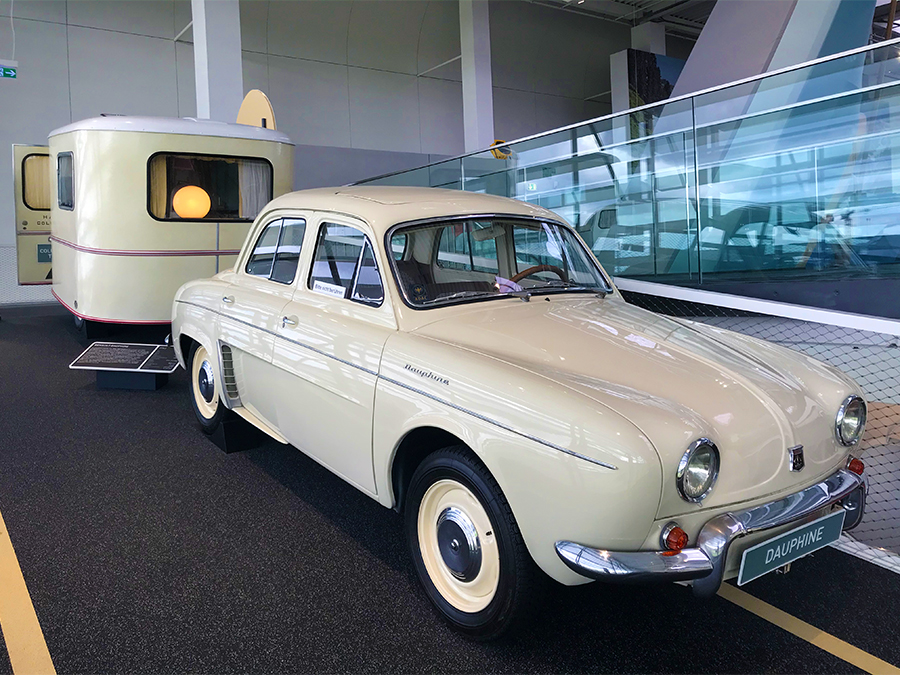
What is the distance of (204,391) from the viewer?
472 centimetres

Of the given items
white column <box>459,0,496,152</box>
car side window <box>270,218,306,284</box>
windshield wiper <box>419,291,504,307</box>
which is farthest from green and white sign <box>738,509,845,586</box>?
white column <box>459,0,496,152</box>

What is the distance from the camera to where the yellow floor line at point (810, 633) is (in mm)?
2377

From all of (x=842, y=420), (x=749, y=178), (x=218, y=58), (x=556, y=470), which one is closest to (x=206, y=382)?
(x=556, y=470)

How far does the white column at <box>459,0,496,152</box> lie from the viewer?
46.6 ft

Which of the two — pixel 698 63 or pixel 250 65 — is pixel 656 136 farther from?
pixel 250 65

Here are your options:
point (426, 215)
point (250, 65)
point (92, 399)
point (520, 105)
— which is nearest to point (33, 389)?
point (92, 399)

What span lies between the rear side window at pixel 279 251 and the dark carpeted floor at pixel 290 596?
1243mm

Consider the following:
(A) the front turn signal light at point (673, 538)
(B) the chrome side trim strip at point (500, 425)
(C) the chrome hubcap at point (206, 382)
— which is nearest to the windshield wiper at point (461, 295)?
(B) the chrome side trim strip at point (500, 425)

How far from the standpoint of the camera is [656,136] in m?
6.05

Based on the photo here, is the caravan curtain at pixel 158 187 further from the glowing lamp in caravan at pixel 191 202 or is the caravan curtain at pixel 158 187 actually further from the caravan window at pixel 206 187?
the glowing lamp in caravan at pixel 191 202

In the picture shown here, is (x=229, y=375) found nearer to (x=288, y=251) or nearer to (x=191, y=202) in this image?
(x=288, y=251)

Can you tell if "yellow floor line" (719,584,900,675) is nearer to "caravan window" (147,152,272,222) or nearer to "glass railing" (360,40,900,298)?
"glass railing" (360,40,900,298)

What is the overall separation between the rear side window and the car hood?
1.19 m

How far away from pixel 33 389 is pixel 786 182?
22.0 ft
